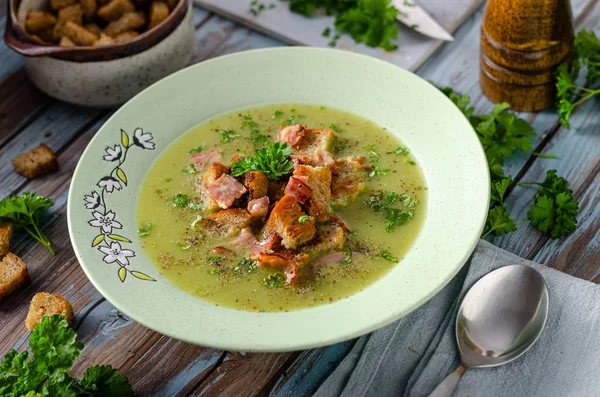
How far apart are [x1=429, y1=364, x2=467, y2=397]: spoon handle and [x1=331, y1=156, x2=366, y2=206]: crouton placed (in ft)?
2.89

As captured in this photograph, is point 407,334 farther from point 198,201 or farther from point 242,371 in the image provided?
point 198,201

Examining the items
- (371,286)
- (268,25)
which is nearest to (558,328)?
(371,286)

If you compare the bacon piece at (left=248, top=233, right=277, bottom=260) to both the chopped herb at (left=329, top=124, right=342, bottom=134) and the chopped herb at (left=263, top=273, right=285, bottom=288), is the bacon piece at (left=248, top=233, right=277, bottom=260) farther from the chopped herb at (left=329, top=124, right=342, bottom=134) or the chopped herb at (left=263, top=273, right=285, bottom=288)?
the chopped herb at (left=329, top=124, right=342, bottom=134)

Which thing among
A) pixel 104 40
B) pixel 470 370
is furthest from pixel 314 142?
pixel 104 40

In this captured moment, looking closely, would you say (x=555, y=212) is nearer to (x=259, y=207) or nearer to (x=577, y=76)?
(x=577, y=76)

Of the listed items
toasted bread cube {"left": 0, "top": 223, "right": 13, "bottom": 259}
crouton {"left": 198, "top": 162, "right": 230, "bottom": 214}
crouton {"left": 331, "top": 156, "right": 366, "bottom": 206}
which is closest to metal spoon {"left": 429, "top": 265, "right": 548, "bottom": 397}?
crouton {"left": 331, "top": 156, "right": 366, "bottom": 206}

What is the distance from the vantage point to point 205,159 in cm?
341

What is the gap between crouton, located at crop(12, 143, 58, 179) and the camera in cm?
380

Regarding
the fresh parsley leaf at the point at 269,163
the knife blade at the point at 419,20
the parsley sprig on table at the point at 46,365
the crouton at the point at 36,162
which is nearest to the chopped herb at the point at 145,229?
the fresh parsley leaf at the point at 269,163

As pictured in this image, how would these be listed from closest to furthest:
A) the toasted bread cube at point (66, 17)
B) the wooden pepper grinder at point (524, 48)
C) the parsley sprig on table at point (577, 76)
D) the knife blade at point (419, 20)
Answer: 1. the wooden pepper grinder at point (524, 48)
2. the parsley sprig on table at point (577, 76)
3. the toasted bread cube at point (66, 17)
4. the knife blade at point (419, 20)

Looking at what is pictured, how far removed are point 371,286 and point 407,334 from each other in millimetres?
293

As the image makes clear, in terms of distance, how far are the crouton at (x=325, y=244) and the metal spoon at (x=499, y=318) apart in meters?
0.58

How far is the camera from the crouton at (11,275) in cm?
320

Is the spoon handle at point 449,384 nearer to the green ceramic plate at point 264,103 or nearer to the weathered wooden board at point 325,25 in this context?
the green ceramic plate at point 264,103
